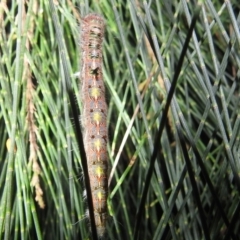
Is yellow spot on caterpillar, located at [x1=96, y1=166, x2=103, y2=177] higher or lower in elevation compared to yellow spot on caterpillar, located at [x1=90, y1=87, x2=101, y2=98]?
lower

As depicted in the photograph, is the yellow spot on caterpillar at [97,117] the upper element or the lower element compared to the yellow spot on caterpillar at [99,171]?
upper

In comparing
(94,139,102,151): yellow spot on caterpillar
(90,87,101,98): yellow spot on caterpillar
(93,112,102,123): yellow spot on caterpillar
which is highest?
(90,87,101,98): yellow spot on caterpillar

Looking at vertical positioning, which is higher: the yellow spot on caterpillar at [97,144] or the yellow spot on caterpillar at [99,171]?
the yellow spot on caterpillar at [97,144]

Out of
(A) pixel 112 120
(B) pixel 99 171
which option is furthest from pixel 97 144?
(A) pixel 112 120

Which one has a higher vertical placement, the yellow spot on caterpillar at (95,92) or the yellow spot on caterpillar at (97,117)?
the yellow spot on caterpillar at (95,92)

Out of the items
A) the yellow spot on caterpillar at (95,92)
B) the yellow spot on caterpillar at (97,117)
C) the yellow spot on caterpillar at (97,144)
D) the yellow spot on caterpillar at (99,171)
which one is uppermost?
the yellow spot on caterpillar at (95,92)

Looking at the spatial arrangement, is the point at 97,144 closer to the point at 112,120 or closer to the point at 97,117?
the point at 97,117

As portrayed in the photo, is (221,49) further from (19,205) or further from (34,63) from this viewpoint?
(19,205)

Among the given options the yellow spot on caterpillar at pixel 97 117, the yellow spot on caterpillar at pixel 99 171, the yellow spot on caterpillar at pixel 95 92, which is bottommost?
the yellow spot on caterpillar at pixel 99 171

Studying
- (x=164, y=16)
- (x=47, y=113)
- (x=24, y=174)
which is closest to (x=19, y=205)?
(x=24, y=174)
